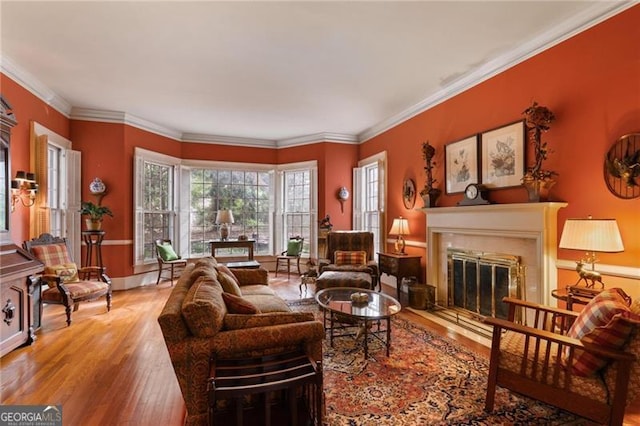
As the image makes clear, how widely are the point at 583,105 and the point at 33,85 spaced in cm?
599

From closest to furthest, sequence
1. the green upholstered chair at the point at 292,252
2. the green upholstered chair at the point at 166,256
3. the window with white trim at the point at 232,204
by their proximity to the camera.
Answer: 1. the green upholstered chair at the point at 166,256
2. the green upholstered chair at the point at 292,252
3. the window with white trim at the point at 232,204

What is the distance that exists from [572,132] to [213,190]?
6042 millimetres

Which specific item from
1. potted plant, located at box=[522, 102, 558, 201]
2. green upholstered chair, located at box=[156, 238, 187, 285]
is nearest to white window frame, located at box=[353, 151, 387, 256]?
potted plant, located at box=[522, 102, 558, 201]

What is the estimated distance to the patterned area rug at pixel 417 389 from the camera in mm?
1949

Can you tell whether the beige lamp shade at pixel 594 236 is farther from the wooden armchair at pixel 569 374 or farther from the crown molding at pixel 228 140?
the crown molding at pixel 228 140

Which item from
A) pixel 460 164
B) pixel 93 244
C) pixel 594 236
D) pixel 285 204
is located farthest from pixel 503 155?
pixel 93 244

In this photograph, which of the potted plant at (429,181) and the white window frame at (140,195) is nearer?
the potted plant at (429,181)

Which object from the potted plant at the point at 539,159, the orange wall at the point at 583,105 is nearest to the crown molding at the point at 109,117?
the orange wall at the point at 583,105

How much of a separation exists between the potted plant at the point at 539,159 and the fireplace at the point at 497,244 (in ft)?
0.48

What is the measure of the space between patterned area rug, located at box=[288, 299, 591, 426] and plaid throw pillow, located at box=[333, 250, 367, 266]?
1.94m

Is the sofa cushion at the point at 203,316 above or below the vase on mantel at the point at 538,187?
below

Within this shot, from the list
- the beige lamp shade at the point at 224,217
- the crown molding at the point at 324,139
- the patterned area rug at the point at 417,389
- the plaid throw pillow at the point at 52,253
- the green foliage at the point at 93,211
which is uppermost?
the crown molding at the point at 324,139

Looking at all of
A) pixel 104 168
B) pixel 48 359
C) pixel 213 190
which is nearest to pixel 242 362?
pixel 48 359

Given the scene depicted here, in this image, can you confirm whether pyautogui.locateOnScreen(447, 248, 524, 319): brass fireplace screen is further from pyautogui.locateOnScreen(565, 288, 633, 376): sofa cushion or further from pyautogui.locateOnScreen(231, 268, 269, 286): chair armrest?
pyautogui.locateOnScreen(231, 268, 269, 286): chair armrest
